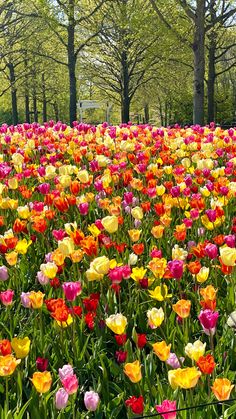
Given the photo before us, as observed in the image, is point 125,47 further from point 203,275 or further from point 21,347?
point 21,347

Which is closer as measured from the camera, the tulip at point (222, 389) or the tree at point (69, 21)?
the tulip at point (222, 389)

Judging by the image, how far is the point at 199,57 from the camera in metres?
13.4

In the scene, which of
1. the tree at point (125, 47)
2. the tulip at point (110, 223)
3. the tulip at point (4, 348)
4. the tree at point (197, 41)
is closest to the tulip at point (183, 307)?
A: the tulip at point (4, 348)

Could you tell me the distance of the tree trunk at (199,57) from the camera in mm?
13031

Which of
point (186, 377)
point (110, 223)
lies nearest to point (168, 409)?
point (186, 377)

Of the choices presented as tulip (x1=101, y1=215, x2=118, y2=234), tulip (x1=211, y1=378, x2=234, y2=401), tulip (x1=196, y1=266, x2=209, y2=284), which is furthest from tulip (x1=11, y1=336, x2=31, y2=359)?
tulip (x1=101, y1=215, x2=118, y2=234)

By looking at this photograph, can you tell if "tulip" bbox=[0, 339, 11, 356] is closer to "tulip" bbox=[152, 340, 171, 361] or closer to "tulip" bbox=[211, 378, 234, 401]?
"tulip" bbox=[152, 340, 171, 361]

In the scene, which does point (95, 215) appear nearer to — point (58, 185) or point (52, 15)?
point (58, 185)

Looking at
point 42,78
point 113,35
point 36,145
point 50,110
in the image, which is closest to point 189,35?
point 113,35

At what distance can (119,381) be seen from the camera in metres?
1.92

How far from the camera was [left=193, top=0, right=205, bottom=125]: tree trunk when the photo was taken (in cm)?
1303

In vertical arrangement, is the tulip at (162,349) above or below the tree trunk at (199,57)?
below

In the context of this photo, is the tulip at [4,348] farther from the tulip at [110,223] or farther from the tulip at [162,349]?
the tulip at [110,223]

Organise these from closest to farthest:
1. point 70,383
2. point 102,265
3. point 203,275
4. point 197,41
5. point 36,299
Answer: point 70,383
point 36,299
point 102,265
point 203,275
point 197,41
